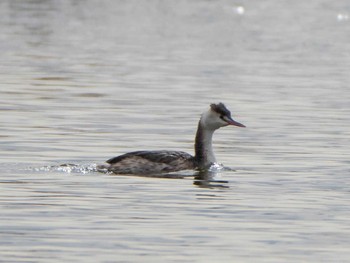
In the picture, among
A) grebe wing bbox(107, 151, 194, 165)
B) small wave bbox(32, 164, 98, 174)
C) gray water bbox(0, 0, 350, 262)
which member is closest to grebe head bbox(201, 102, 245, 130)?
gray water bbox(0, 0, 350, 262)

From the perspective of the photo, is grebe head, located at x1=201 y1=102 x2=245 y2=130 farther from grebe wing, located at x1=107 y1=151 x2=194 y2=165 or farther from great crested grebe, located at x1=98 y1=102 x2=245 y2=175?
grebe wing, located at x1=107 y1=151 x2=194 y2=165

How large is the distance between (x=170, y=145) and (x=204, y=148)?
108 inches

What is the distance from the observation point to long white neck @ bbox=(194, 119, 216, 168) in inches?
898

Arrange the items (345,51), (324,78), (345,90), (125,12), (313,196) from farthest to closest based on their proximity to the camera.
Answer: (125,12) → (345,51) → (324,78) → (345,90) → (313,196)

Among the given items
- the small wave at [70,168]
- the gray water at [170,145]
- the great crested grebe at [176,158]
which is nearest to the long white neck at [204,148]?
the great crested grebe at [176,158]

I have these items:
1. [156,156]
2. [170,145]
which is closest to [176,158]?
[156,156]

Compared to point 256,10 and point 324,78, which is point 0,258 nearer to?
point 324,78

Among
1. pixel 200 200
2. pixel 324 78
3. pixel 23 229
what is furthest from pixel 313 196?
pixel 324 78

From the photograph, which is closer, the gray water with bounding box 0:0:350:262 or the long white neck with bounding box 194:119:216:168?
the gray water with bounding box 0:0:350:262

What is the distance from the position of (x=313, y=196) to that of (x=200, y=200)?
1.49m

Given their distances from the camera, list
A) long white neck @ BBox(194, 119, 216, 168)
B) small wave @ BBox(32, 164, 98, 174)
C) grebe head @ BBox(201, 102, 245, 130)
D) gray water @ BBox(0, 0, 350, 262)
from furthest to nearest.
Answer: grebe head @ BBox(201, 102, 245, 130) → long white neck @ BBox(194, 119, 216, 168) → small wave @ BBox(32, 164, 98, 174) → gray water @ BBox(0, 0, 350, 262)

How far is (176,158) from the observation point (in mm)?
22172

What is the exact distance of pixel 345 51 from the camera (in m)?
53.0

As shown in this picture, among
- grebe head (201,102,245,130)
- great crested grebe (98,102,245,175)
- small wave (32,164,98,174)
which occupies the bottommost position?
small wave (32,164,98,174)
